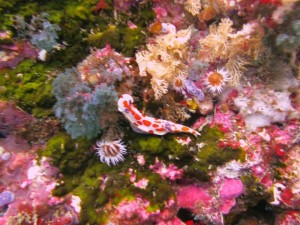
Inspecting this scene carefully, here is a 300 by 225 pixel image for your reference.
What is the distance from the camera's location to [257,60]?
13.5ft

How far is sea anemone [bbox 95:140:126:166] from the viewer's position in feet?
13.0

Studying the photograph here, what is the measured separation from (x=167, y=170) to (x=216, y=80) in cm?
A: 169

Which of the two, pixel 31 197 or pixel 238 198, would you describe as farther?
pixel 238 198

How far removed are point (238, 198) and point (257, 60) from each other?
7.43ft

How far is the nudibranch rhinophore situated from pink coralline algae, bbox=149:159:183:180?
51cm

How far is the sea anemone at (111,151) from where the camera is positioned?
395cm

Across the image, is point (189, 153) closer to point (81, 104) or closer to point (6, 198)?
point (81, 104)

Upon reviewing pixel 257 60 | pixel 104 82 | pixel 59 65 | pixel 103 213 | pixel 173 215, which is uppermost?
pixel 257 60

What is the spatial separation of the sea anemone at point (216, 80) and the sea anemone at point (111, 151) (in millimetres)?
1760

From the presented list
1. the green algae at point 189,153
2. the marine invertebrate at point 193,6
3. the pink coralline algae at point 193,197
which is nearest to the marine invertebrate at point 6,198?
the green algae at point 189,153

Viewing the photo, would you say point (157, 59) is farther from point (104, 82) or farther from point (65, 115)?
point (65, 115)

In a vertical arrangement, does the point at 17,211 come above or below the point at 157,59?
below

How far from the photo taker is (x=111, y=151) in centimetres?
394

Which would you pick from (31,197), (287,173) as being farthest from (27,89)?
(287,173)
